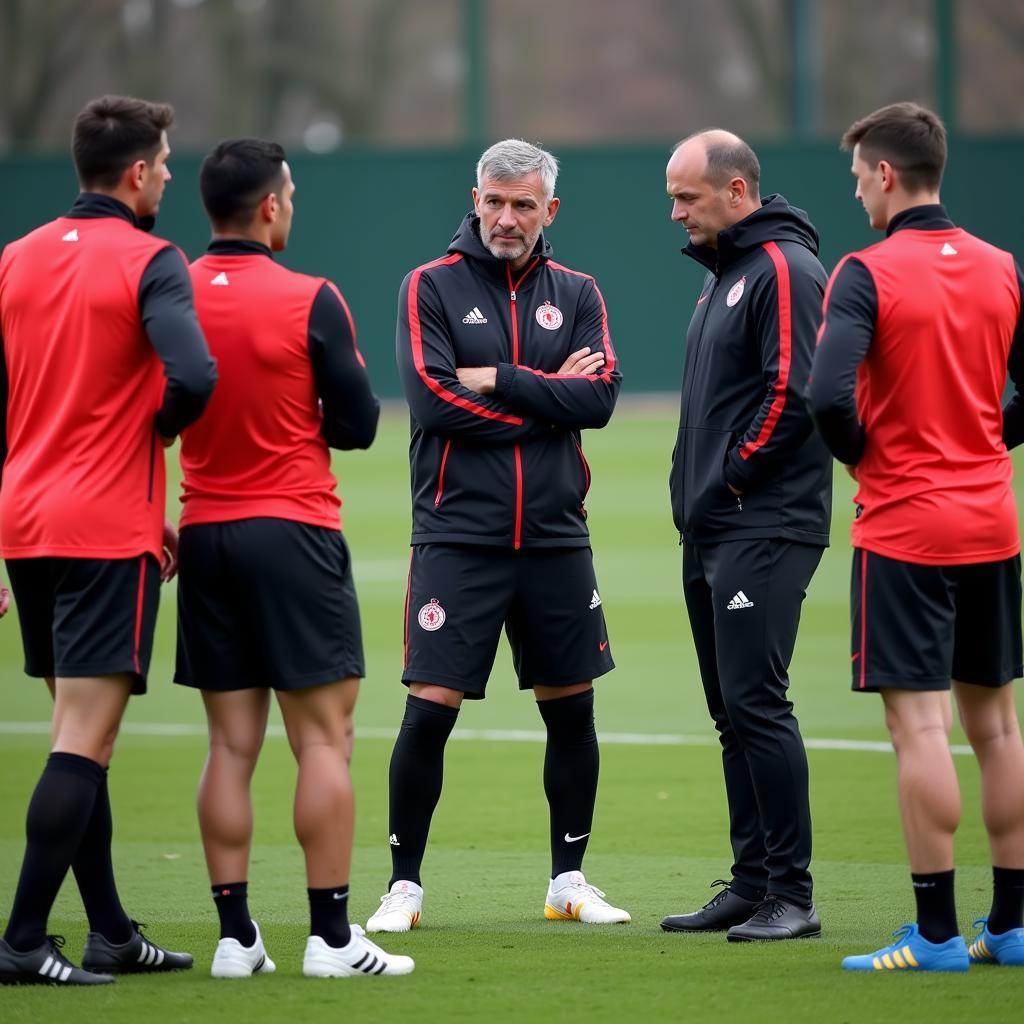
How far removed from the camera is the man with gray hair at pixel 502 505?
553 centimetres

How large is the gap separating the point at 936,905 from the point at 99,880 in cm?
211

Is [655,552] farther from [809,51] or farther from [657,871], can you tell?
[809,51]

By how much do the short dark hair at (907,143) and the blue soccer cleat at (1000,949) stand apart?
189 centimetres

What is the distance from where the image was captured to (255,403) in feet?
15.0

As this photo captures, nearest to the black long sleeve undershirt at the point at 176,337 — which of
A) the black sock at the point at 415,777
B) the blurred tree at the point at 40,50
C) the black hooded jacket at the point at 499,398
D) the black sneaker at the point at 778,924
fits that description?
the black hooded jacket at the point at 499,398

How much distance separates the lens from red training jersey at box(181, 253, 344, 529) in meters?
4.55

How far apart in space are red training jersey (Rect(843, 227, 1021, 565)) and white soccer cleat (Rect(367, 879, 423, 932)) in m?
1.74

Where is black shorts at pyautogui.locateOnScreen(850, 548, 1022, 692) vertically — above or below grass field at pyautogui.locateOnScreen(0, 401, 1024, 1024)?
above

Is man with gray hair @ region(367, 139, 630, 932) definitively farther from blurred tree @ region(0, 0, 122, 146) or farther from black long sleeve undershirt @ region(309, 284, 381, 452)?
blurred tree @ region(0, 0, 122, 146)

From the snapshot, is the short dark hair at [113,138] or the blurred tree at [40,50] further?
the blurred tree at [40,50]

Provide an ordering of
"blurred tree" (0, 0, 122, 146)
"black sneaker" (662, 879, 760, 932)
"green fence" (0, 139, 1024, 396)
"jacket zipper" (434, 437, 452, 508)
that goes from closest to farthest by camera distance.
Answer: "black sneaker" (662, 879, 760, 932), "jacket zipper" (434, 437, 452, 508), "green fence" (0, 139, 1024, 396), "blurred tree" (0, 0, 122, 146)

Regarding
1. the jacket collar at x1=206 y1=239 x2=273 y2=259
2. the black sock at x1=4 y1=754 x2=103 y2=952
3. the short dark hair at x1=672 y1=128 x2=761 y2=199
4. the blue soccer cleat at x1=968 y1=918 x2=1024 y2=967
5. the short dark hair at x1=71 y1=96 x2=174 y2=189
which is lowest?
the blue soccer cleat at x1=968 y1=918 x2=1024 y2=967

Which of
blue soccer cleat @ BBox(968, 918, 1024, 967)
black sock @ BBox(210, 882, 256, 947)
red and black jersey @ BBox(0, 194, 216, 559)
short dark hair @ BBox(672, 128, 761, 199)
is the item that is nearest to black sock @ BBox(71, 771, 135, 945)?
black sock @ BBox(210, 882, 256, 947)

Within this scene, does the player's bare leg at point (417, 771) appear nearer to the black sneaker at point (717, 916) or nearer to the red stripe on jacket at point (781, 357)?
the black sneaker at point (717, 916)
